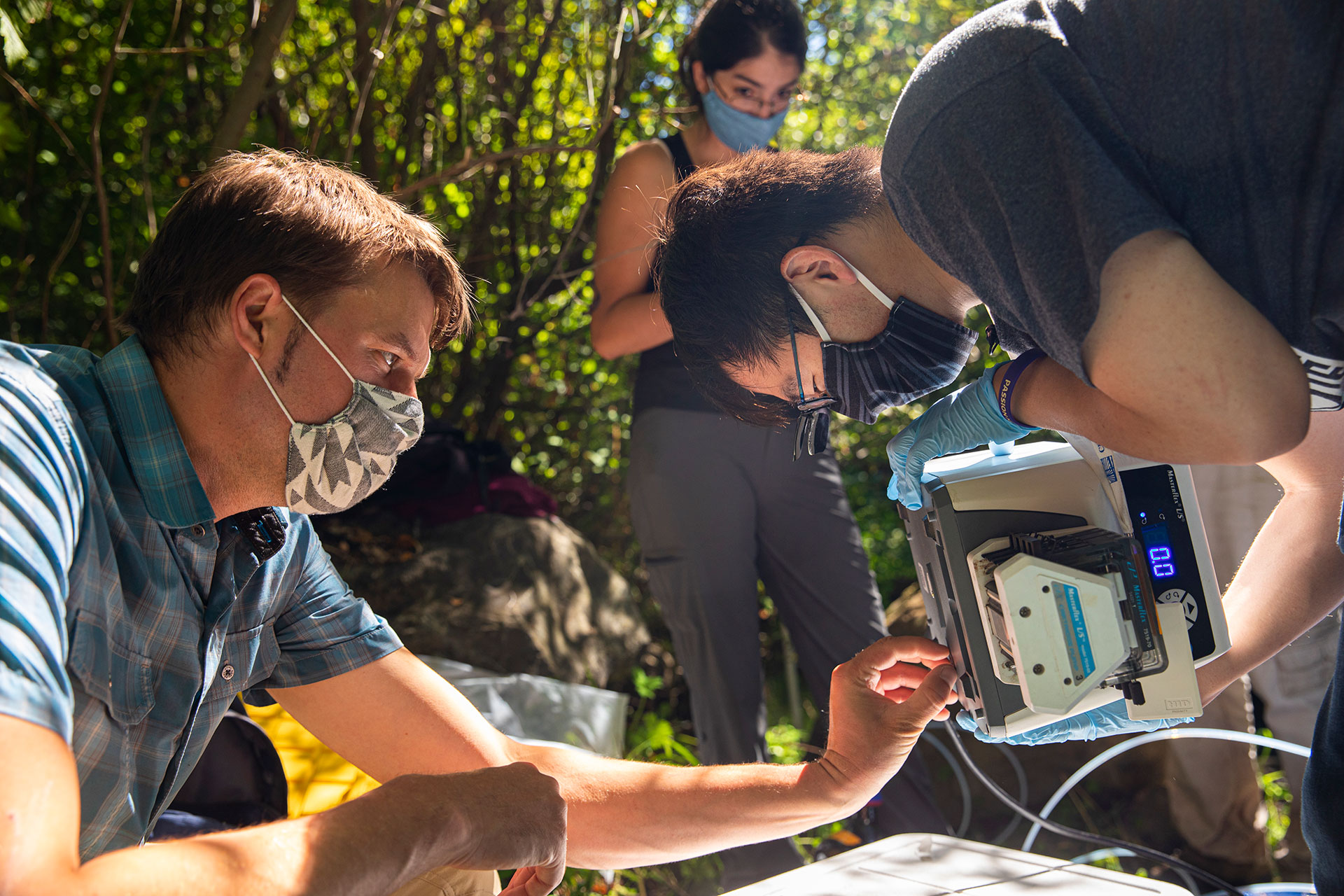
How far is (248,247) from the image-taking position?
4.63ft

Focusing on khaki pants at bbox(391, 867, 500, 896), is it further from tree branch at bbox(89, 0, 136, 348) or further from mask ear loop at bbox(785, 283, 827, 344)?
tree branch at bbox(89, 0, 136, 348)

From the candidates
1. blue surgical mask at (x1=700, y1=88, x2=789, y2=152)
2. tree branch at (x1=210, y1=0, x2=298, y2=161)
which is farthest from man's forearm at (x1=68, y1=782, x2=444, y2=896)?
tree branch at (x1=210, y1=0, x2=298, y2=161)

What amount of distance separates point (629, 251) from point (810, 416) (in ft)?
3.39

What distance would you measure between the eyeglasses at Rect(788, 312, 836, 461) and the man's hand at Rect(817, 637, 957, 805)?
0.43m

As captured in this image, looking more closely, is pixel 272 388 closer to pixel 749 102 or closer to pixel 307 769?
pixel 307 769

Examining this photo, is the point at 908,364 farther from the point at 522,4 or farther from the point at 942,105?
the point at 522,4

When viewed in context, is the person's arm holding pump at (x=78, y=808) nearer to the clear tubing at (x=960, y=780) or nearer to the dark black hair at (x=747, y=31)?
the dark black hair at (x=747, y=31)

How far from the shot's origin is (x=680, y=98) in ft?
13.3

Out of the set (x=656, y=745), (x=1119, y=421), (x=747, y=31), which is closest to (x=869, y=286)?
(x=1119, y=421)

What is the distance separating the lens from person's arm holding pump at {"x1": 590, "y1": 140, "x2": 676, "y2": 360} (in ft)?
8.14

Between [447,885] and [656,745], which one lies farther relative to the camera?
[656,745]

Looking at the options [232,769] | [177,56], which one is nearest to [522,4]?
[177,56]

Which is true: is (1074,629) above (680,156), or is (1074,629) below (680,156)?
below

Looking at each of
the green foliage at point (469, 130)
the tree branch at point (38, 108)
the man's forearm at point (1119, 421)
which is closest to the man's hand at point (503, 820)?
the man's forearm at point (1119, 421)
